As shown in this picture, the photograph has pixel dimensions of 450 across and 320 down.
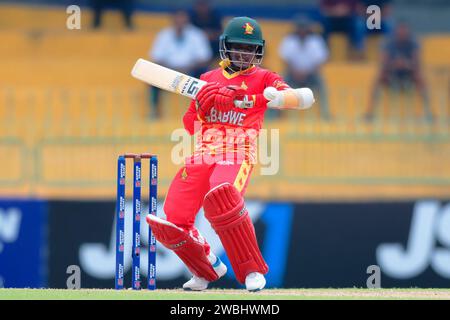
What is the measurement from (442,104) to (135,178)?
595 cm

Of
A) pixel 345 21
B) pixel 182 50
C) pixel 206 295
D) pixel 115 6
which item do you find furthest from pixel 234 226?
pixel 115 6

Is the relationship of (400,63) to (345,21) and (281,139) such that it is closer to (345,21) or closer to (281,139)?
(345,21)

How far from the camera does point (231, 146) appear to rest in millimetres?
8734

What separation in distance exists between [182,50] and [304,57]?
1439 millimetres

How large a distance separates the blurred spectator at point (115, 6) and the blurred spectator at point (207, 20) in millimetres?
1318

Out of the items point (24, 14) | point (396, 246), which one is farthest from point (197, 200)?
point (24, 14)

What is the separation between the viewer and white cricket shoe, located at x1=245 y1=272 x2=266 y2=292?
8.63 meters

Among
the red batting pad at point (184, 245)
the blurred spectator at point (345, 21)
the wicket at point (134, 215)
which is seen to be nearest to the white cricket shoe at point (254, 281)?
the red batting pad at point (184, 245)

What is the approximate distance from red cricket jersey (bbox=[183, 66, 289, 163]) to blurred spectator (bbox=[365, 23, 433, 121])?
18.9 ft

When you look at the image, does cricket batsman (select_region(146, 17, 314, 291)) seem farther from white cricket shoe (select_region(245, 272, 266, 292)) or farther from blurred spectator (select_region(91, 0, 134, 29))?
blurred spectator (select_region(91, 0, 134, 29))

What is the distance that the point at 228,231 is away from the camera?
8531mm

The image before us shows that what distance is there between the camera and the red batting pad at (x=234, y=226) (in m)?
8.41

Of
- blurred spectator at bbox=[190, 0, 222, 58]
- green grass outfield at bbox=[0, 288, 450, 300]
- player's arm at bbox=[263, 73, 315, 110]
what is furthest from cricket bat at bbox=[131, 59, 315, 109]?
blurred spectator at bbox=[190, 0, 222, 58]
